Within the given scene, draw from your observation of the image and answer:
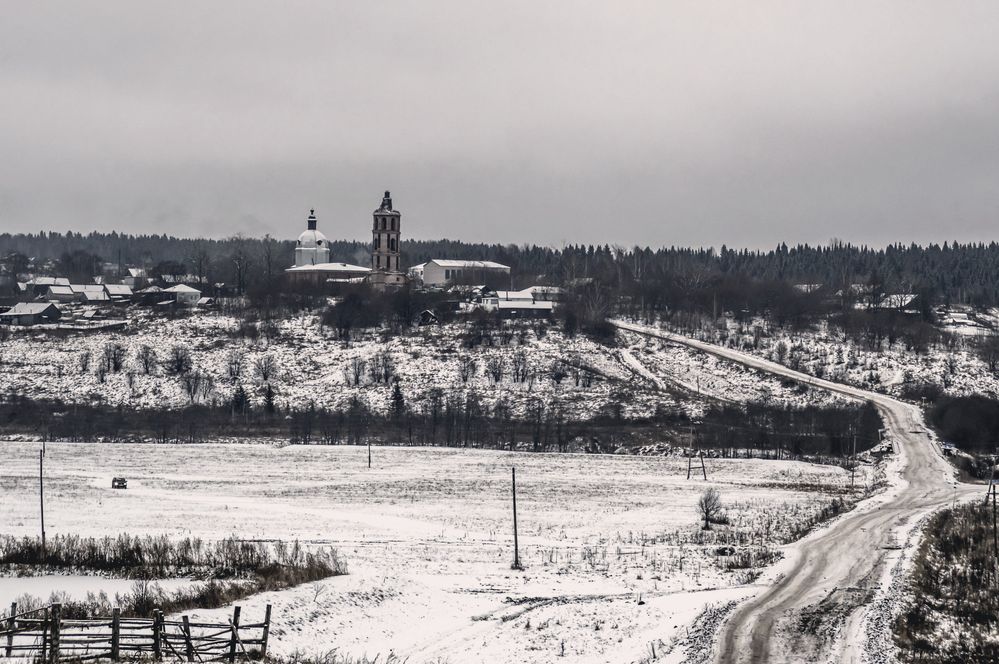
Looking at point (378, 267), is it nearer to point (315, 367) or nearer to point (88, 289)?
point (315, 367)

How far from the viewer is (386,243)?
14300 centimetres

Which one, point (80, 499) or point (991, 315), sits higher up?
point (991, 315)

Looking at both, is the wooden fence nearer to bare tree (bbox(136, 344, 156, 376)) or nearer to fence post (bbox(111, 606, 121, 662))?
fence post (bbox(111, 606, 121, 662))

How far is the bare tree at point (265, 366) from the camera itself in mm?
111906

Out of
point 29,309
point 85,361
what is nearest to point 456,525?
point 85,361

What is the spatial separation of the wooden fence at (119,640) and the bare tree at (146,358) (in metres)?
89.2

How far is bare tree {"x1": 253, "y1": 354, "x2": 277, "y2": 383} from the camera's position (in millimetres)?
111906

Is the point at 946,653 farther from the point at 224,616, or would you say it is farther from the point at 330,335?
the point at 330,335

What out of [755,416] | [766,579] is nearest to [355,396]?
[755,416]

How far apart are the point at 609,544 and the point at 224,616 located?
64.9ft

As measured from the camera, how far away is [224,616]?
94.7 ft

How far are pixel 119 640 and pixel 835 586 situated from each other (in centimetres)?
2201

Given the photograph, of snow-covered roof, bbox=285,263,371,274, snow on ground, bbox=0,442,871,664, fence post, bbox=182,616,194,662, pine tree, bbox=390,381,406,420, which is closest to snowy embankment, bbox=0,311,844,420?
pine tree, bbox=390,381,406,420

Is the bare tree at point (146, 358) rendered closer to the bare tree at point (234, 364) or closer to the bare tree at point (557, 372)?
the bare tree at point (234, 364)
